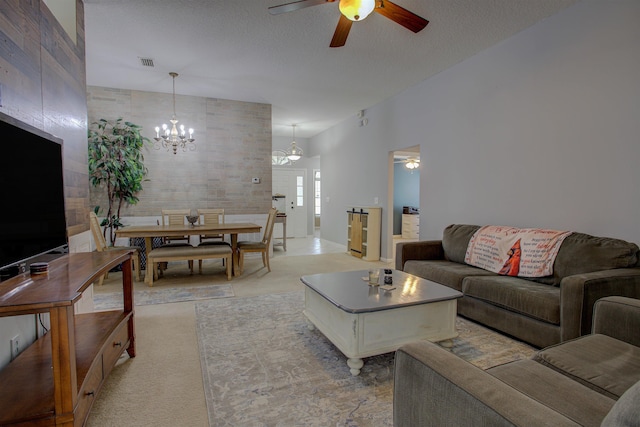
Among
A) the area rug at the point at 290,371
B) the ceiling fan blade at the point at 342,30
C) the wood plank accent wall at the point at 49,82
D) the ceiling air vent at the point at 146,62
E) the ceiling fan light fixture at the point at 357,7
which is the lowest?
the area rug at the point at 290,371

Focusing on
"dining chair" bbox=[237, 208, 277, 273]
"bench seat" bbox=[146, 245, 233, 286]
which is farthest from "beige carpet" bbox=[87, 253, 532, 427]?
"dining chair" bbox=[237, 208, 277, 273]

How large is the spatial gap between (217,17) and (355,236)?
4.27 meters

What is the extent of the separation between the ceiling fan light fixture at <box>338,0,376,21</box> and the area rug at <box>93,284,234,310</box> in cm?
299

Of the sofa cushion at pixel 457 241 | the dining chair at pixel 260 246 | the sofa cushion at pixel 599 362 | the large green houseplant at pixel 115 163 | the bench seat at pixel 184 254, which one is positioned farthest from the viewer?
the large green houseplant at pixel 115 163

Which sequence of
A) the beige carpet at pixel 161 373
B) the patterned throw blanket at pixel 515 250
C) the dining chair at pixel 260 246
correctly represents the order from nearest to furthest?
the beige carpet at pixel 161 373 < the patterned throw blanket at pixel 515 250 < the dining chair at pixel 260 246

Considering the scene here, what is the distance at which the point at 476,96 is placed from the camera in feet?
13.0

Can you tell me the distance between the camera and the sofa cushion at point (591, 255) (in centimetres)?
236

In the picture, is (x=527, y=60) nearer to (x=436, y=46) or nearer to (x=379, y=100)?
(x=436, y=46)

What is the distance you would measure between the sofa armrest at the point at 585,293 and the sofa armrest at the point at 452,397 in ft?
5.00

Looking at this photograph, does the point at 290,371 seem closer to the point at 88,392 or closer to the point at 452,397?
the point at 88,392

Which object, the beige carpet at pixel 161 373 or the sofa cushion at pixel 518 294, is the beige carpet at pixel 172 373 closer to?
the beige carpet at pixel 161 373

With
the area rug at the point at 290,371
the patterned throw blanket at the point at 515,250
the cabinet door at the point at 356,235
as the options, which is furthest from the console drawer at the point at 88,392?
the cabinet door at the point at 356,235

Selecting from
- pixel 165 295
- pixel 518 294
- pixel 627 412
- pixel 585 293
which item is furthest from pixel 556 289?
pixel 165 295

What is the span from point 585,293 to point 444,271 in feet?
4.08
